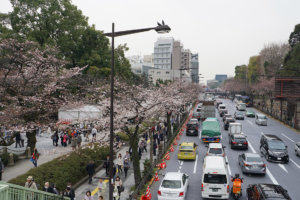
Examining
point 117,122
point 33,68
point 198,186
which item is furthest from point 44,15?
point 198,186

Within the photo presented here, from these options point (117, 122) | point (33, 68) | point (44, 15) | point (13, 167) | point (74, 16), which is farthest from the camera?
point (74, 16)

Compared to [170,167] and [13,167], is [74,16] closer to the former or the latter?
[13,167]

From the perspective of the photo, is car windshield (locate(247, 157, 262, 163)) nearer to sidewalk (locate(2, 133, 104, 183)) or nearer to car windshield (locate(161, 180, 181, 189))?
car windshield (locate(161, 180, 181, 189))

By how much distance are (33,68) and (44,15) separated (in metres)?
19.1

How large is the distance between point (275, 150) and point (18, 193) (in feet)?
68.1

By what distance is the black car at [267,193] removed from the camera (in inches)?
490

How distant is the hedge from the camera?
1546 cm

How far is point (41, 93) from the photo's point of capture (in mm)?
19281

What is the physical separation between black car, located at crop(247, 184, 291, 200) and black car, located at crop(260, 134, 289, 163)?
32.7 feet

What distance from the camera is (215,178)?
15.2 m

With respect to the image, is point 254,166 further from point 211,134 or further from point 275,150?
point 211,134

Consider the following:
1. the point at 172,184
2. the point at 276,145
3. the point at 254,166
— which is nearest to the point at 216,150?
the point at 254,166

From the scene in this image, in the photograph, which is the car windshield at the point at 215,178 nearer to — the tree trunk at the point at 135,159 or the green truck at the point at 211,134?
the tree trunk at the point at 135,159

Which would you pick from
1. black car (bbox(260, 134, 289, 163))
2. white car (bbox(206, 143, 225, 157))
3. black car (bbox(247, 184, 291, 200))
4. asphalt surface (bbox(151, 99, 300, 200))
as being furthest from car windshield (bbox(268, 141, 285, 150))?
black car (bbox(247, 184, 291, 200))
